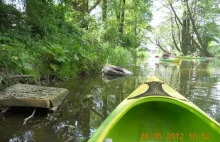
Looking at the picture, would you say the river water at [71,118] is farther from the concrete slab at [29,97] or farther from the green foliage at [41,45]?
the green foliage at [41,45]

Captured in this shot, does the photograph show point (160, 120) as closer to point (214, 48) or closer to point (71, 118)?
point (71, 118)

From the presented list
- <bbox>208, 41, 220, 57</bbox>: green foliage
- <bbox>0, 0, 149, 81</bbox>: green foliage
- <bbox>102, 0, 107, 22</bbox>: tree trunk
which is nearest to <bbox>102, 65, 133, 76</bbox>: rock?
<bbox>0, 0, 149, 81</bbox>: green foliage

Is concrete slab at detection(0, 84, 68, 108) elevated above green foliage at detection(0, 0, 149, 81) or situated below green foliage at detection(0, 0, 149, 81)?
below

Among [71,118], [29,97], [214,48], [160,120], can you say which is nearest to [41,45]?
[29,97]

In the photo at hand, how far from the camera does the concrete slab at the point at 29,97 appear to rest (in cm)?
369

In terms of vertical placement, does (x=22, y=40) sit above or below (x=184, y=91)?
above

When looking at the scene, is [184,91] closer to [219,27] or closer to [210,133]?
[210,133]

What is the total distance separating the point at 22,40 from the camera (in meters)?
6.69

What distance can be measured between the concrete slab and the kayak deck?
136 centimetres

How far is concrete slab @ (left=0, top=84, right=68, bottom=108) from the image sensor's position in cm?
369

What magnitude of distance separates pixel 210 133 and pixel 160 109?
2.63ft

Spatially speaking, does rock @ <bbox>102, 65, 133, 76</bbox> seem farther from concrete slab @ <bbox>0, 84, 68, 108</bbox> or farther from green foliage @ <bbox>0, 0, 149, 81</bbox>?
concrete slab @ <bbox>0, 84, 68, 108</bbox>

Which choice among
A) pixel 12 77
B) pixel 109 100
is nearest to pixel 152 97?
pixel 109 100

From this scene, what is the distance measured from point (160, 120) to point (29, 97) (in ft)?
6.22
